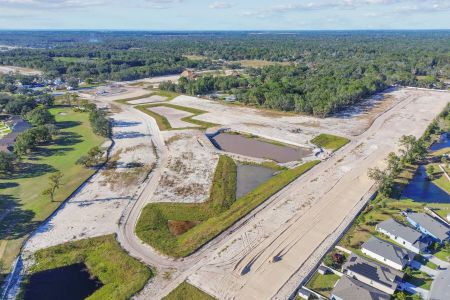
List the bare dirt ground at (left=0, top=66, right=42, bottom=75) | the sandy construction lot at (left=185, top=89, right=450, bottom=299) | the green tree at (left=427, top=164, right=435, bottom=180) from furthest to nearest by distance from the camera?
the bare dirt ground at (left=0, top=66, right=42, bottom=75), the green tree at (left=427, top=164, right=435, bottom=180), the sandy construction lot at (left=185, top=89, right=450, bottom=299)

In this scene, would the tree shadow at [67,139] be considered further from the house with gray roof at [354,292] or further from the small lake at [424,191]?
the small lake at [424,191]

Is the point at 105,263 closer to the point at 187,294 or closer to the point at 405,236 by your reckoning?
the point at 187,294

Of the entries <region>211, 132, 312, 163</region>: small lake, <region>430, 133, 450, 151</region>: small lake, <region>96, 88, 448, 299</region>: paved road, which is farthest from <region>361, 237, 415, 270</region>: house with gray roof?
<region>430, 133, 450, 151</region>: small lake

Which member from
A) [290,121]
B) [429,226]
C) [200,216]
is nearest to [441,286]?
[429,226]

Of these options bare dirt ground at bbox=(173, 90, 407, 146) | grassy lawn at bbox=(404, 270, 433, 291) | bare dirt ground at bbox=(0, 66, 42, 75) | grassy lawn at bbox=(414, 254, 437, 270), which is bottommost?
grassy lawn at bbox=(404, 270, 433, 291)

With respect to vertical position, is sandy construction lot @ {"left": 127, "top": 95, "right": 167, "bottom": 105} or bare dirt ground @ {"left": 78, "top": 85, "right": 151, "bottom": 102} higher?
bare dirt ground @ {"left": 78, "top": 85, "right": 151, "bottom": 102}

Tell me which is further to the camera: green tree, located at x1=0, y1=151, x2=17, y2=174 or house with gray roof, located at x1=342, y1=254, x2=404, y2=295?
green tree, located at x1=0, y1=151, x2=17, y2=174

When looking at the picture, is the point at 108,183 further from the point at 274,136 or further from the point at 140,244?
the point at 274,136

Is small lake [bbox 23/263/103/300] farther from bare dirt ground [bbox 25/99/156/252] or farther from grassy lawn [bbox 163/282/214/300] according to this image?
grassy lawn [bbox 163/282/214/300]
